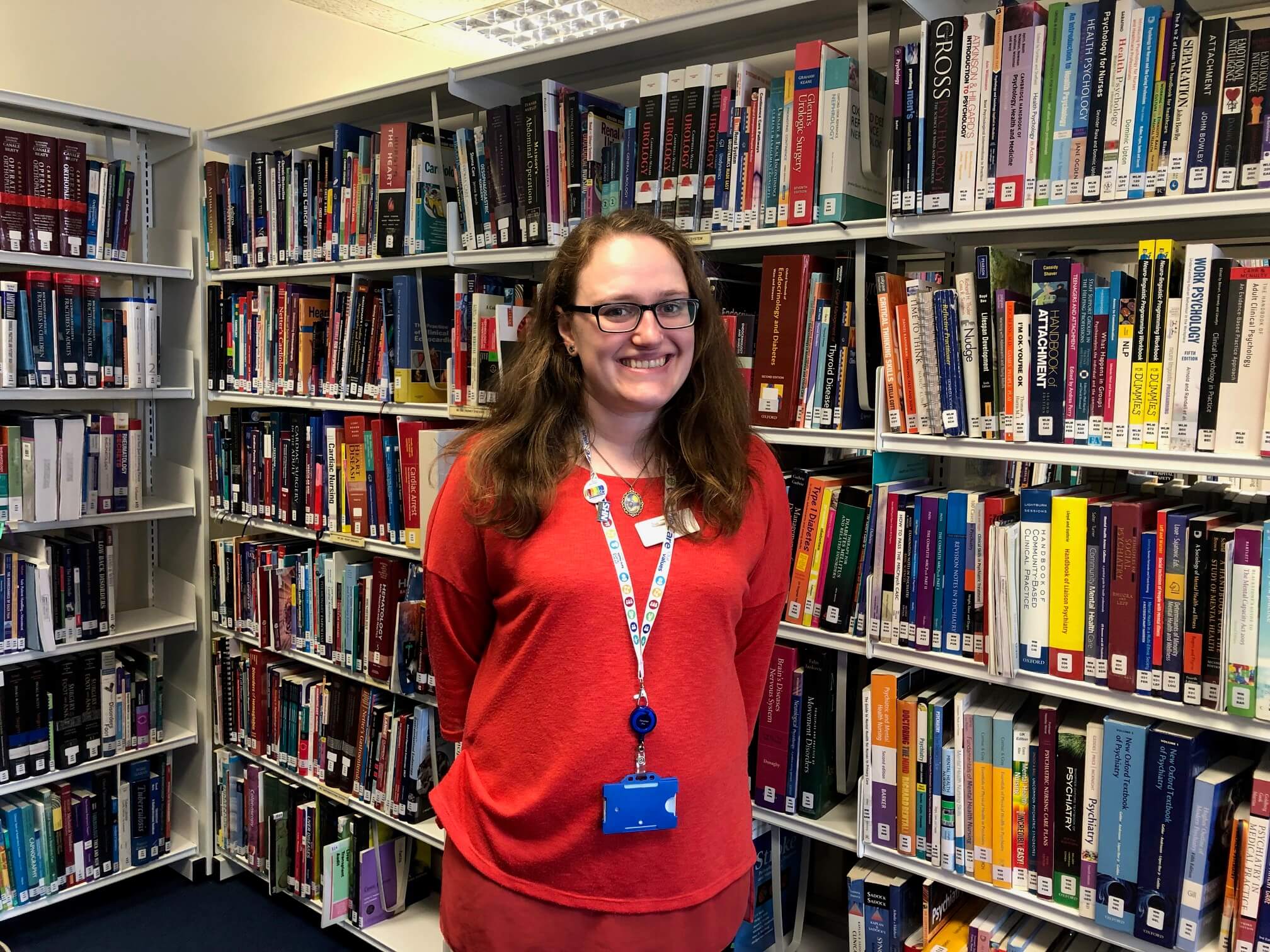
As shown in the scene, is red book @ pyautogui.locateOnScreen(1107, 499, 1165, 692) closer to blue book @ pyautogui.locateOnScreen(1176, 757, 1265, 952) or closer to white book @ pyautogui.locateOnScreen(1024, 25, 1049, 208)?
blue book @ pyautogui.locateOnScreen(1176, 757, 1265, 952)

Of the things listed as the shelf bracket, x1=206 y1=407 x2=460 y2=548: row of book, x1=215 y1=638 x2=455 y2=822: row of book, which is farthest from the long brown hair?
x1=215 y1=638 x2=455 y2=822: row of book

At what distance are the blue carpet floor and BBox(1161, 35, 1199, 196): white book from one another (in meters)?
2.86

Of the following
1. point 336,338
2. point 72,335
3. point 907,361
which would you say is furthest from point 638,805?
point 72,335

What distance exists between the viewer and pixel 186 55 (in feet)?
11.4

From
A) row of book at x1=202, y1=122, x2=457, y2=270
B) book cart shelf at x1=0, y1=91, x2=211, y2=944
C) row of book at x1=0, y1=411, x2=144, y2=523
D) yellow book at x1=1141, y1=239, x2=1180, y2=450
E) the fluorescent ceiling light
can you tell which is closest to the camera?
yellow book at x1=1141, y1=239, x2=1180, y2=450

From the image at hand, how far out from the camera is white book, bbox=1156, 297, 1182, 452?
1.43 metres

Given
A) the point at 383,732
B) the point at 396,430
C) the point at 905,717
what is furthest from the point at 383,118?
the point at 905,717

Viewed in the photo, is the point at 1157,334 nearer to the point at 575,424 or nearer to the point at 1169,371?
the point at 1169,371

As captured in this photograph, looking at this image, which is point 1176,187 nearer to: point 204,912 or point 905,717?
point 905,717

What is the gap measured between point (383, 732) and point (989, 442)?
1.88m

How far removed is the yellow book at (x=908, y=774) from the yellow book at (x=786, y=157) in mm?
937

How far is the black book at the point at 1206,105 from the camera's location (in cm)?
138

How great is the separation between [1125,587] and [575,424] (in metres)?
0.90

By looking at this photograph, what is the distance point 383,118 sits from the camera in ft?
→ 9.50
